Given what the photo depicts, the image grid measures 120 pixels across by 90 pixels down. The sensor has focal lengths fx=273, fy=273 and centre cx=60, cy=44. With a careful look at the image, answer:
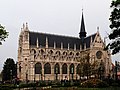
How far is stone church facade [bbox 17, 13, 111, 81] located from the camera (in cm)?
10925

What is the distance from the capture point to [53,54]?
116938 mm

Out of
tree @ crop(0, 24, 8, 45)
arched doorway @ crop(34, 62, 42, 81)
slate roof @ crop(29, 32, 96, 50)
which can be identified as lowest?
arched doorway @ crop(34, 62, 42, 81)

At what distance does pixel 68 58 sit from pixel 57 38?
10.6 metres

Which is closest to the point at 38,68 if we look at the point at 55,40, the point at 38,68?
the point at 38,68

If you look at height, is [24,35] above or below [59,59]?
above

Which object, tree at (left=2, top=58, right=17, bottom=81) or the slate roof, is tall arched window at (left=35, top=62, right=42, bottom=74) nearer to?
the slate roof

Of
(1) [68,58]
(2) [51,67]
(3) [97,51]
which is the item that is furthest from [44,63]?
(3) [97,51]

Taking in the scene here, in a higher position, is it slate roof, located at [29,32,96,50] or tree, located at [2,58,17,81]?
slate roof, located at [29,32,96,50]

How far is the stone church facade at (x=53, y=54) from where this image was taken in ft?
358

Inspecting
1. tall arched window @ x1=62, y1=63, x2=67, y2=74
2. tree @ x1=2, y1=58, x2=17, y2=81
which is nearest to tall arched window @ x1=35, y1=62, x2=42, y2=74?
tall arched window @ x1=62, y1=63, x2=67, y2=74

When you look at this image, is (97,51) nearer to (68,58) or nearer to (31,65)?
(68,58)

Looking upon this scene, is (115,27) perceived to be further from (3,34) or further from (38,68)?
(38,68)

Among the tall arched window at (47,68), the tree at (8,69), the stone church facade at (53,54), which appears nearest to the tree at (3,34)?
the stone church facade at (53,54)

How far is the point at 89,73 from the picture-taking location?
290 feet
